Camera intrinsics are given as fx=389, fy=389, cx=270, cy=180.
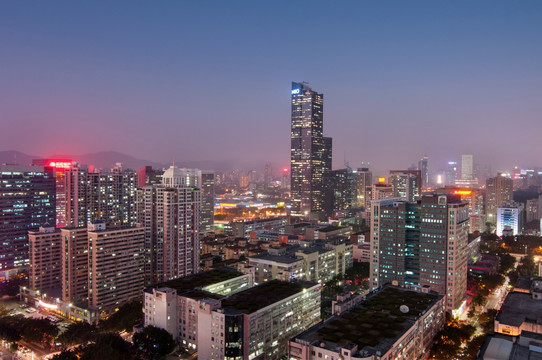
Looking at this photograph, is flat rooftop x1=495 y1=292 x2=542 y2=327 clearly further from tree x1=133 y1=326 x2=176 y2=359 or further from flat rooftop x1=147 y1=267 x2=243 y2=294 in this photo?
tree x1=133 y1=326 x2=176 y2=359

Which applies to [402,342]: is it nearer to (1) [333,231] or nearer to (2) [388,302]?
(2) [388,302]

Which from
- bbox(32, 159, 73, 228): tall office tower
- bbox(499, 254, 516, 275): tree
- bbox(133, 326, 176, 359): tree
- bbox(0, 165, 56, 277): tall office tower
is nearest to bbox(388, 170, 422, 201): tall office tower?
bbox(499, 254, 516, 275): tree

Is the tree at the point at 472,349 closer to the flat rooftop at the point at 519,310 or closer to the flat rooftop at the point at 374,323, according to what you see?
the flat rooftop at the point at 519,310

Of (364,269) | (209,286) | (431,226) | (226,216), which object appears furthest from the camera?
(226,216)

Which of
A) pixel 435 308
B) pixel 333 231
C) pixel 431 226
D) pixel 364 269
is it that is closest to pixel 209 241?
pixel 333 231

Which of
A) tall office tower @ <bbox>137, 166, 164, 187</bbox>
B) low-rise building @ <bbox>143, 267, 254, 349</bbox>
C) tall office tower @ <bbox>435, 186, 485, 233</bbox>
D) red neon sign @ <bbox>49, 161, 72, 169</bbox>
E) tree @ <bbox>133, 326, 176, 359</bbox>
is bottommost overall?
tree @ <bbox>133, 326, 176, 359</bbox>

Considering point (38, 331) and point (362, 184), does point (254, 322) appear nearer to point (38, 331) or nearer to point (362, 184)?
point (38, 331)
